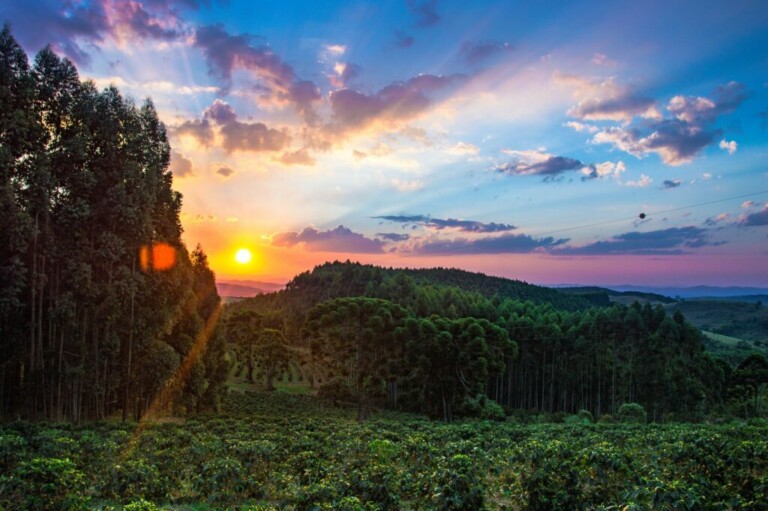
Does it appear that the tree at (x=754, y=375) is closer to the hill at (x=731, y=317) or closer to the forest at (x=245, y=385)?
the forest at (x=245, y=385)

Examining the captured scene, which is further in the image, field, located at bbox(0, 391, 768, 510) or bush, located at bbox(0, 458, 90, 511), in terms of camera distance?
field, located at bbox(0, 391, 768, 510)

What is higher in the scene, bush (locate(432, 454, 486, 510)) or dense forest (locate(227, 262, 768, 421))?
bush (locate(432, 454, 486, 510))

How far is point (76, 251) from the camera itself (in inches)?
928

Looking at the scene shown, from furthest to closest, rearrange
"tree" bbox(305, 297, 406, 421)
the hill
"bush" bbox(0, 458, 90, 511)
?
the hill < "tree" bbox(305, 297, 406, 421) < "bush" bbox(0, 458, 90, 511)

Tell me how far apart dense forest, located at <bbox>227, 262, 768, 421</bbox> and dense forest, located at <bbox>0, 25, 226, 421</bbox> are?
17.1 m

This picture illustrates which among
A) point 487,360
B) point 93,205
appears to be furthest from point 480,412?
point 93,205

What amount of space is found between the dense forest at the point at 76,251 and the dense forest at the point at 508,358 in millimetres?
17087

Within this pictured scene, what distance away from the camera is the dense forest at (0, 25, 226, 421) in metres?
21.9

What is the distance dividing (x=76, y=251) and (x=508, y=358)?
53.0 m

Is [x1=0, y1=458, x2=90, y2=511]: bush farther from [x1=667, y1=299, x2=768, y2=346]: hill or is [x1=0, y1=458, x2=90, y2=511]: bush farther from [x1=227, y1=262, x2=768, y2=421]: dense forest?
[x1=667, y1=299, x2=768, y2=346]: hill

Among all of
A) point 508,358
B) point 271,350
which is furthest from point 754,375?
point 271,350

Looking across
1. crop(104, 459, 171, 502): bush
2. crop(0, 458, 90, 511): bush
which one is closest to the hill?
crop(104, 459, 171, 502): bush

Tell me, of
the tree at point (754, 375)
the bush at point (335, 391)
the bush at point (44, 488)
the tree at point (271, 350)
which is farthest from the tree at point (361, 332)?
the tree at point (754, 375)

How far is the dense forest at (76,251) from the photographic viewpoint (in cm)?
2191
